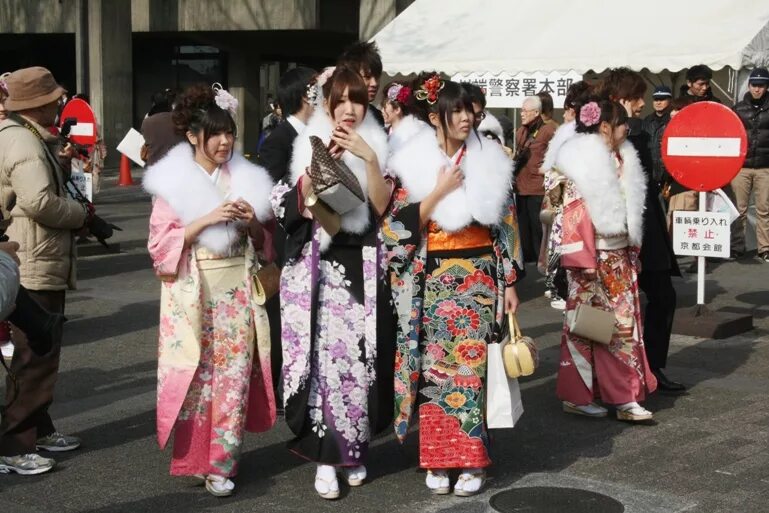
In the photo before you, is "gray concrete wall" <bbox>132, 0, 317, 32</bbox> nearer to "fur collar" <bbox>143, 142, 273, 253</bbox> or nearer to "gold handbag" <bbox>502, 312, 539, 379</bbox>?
"fur collar" <bbox>143, 142, 273, 253</bbox>

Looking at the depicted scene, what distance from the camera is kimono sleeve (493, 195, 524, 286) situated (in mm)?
5137

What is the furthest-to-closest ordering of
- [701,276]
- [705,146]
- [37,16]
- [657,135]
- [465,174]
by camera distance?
1. [37,16]
2. [657,135]
3. [701,276]
4. [705,146]
5. [465,174]

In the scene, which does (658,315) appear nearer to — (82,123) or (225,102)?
(225,102)

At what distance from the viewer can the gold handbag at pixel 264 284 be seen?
201 inches

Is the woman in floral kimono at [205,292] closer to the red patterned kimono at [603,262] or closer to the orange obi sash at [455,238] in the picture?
the orange obi sash at [455,238]

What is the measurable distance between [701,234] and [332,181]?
4734mm

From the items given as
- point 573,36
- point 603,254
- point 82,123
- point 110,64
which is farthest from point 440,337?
point 110,64

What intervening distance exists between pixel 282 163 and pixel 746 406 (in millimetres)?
2932

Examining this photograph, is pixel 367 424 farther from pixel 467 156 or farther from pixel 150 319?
pixel 150 319

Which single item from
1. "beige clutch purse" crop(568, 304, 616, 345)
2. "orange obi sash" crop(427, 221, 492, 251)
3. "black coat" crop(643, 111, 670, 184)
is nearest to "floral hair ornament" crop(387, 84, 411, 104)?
"orange obi sash" crop(427, 221, 492, 251)

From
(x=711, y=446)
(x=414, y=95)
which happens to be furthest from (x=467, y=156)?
(x=711, y=446)

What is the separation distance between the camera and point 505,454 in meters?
5.66

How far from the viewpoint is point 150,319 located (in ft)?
30.1

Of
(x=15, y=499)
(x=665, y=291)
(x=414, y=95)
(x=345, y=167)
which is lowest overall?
(x=15, y=499)
